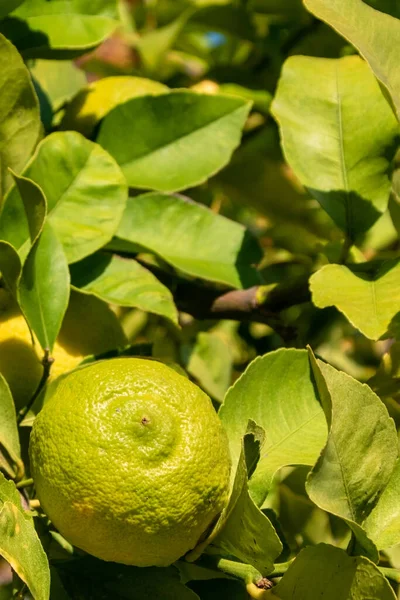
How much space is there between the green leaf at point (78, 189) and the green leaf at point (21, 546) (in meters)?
0.30

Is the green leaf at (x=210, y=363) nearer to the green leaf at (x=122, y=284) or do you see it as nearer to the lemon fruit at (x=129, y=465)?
the green leaf at (x=122, y=284)

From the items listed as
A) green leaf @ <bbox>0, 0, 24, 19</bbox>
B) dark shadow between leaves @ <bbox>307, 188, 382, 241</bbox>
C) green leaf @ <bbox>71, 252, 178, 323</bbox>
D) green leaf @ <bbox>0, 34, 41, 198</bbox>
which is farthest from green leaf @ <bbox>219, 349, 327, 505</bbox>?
green leaf @ <bbox>0, 0, 24, 19</bbox>

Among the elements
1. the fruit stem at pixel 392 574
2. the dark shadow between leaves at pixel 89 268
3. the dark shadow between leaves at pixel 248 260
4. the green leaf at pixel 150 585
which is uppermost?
the dark shadow between leaves at pixel 89 268

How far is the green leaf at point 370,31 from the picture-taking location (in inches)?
30.7

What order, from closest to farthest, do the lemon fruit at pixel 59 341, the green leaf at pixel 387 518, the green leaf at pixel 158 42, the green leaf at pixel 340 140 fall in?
the green leaf at pixel 387 518 < the lemon fruit at pixel 59 341 < the green leaf at pixel 340 140 < the green leaf at pixel 158 42

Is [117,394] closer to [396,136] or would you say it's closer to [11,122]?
[11,122]

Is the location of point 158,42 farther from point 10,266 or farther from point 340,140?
point 10,266

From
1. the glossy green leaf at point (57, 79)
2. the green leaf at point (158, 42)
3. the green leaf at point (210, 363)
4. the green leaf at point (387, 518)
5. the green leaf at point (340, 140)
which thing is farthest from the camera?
the green leaf at point (158, 42)

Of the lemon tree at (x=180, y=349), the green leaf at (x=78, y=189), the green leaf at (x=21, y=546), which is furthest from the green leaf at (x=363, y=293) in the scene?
the green leaf at (x=21, y=546)

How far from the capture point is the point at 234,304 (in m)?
1.07

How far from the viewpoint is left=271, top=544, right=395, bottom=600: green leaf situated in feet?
2.16

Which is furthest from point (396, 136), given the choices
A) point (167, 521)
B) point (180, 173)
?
point (167, 521)

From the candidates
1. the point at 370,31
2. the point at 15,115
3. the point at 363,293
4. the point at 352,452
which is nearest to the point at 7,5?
the point at 15,115

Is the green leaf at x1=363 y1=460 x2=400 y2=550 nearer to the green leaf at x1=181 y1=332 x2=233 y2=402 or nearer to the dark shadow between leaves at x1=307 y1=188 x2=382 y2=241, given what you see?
the dark shadow between leaves at x1=307 y1=188 x2=382 y2=241
